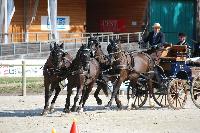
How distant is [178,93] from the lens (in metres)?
19.2

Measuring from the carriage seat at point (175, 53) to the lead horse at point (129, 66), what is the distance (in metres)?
0.48

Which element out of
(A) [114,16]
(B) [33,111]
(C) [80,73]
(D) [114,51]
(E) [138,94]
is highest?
(A) [114,16]

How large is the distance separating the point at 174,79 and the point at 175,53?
0.92 m

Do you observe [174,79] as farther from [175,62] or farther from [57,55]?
[57,55]

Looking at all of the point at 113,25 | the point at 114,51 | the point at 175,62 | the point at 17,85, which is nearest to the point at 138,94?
the point at 175,62

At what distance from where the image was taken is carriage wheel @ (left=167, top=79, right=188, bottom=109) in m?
19.1

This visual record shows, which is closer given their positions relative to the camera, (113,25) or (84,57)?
(84,57)

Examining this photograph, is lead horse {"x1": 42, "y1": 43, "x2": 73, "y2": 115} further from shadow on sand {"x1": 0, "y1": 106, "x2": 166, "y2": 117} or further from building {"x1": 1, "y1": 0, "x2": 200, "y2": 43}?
building {"x1": 1, "y1": 0, "x2": 200, "y2": 43}

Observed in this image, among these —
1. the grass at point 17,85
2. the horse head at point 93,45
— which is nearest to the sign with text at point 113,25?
the grass at point 17,85

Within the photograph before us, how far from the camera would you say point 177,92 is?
1922 cm

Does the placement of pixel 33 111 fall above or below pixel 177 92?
below

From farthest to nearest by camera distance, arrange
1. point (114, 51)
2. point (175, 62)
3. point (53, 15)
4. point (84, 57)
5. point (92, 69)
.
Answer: point (53, 15) → point (175, 62) → point (114, 51) → point (92, 69) → point (84, 57)

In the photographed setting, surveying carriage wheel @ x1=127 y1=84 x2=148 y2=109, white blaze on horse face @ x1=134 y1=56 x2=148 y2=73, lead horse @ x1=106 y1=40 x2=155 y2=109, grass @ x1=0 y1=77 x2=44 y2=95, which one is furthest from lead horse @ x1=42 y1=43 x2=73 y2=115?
grass @ x1=0 y1=77 x2=44 y2=95

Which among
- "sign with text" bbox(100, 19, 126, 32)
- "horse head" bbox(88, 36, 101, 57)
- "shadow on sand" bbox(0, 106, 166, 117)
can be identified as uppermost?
"sign with text" bbox(100, 19, 126, 32)
